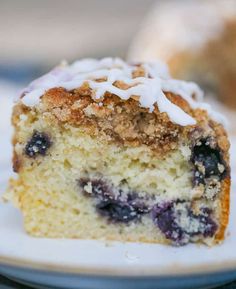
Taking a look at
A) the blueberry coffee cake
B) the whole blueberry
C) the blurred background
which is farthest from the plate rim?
the blurred background

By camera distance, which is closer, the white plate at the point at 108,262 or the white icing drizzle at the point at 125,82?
the white plate at the point at 108,262

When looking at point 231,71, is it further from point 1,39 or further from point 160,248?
point 1,39

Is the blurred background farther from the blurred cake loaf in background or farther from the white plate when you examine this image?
the white plate

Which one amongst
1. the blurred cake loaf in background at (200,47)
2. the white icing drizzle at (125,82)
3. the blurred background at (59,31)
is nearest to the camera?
the white icing drizzle at (125,82)

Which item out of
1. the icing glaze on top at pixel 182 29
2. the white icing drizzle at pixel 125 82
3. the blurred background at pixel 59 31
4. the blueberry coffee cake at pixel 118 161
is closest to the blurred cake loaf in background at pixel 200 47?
the icing glaze on top at pixel 182 29

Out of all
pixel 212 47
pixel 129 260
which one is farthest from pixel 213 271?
pixel 212 47

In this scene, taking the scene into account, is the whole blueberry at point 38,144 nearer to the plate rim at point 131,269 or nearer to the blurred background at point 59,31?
the plate rim at point 131,269
